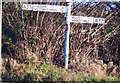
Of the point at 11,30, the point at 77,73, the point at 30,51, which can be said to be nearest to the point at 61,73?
the point at 77,73

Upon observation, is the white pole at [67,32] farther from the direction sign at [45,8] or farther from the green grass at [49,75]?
the green grass at [49,75]

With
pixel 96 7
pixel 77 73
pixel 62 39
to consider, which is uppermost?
pixel 96 7

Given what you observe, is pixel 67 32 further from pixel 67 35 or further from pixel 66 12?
pixel 66 12

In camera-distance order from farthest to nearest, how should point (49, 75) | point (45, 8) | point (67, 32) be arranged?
1. point (67, 32)
2. point (45, 8)
3. point (49, 75)

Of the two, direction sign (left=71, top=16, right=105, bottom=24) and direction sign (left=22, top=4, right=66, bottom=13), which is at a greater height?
direction sign (left=22, top=4, right=66, bottom=13)

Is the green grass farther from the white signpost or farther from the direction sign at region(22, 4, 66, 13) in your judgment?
the direction sign at region(22, 4, 66, 13)

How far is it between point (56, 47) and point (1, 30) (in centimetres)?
123

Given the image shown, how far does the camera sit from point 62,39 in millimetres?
8336

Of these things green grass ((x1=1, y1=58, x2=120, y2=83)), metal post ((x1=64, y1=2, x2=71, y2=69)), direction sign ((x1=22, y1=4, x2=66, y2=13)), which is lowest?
green grass ((x1=1, y1=58, x2=120, y2=83))

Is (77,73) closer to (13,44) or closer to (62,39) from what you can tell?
(62,39)

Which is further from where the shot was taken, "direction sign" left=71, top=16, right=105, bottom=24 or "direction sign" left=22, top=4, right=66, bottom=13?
Result: "direction sign" left=71, top=16, right=105, bottom=24

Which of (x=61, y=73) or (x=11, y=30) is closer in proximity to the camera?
(x=61, y=73)

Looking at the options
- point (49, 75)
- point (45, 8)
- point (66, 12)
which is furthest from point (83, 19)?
point (49, 75)

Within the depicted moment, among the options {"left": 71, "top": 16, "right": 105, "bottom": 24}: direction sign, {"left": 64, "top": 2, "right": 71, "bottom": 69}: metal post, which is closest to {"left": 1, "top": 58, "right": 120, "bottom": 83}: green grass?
{"left": 64, "top": 2, "right": 71, "bottom": 69}: metal post
